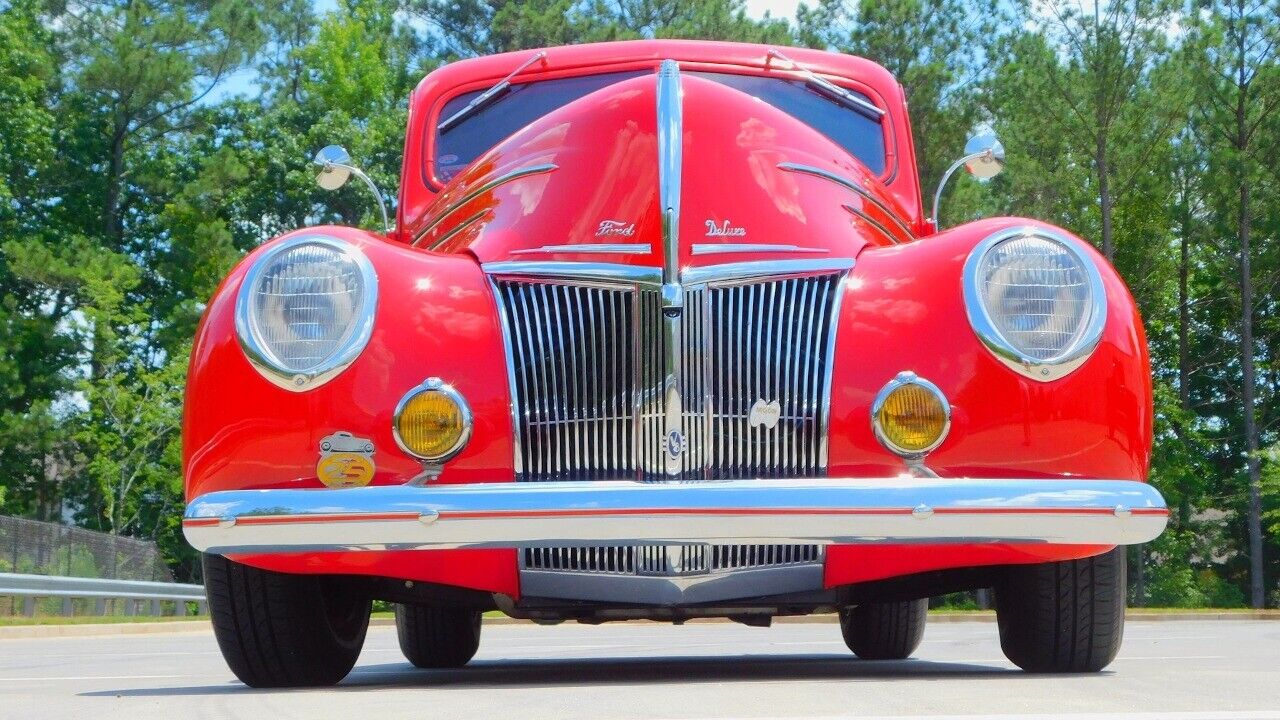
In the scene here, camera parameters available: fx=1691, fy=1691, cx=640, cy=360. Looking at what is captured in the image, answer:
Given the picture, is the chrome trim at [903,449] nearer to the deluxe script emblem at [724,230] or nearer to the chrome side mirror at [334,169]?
the deluxe script emblem at [724,230]


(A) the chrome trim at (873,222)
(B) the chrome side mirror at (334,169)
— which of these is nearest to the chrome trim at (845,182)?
(A) the chrome trim at (873,222)

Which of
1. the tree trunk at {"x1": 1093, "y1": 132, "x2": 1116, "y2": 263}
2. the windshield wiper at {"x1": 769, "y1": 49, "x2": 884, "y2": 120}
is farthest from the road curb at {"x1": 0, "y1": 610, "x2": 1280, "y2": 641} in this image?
the tree trunk at {"x1": 1093, "y1": 132, "x2": 1116, "y2": 263}

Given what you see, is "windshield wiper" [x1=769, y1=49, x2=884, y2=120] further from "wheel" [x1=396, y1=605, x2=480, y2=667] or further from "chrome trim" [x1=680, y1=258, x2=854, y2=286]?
"wheel" [x1=396, y1=605, x2=480, y2=667]

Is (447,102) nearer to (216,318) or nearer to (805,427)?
(216,318)

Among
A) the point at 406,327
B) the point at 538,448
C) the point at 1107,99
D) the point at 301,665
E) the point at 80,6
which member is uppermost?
the point at 80,6

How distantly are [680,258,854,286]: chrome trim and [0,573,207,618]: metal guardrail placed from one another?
466 inches

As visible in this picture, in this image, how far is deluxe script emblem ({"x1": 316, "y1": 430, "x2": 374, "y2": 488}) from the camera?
4.43 m

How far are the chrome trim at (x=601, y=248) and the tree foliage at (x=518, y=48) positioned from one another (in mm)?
28862

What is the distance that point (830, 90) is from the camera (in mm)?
6863

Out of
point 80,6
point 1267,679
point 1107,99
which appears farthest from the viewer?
point 80,6

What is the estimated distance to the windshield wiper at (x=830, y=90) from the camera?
6.84 metres

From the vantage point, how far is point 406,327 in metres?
4.52

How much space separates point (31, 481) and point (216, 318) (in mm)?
37214

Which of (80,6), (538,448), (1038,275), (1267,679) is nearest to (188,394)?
(538,448)
